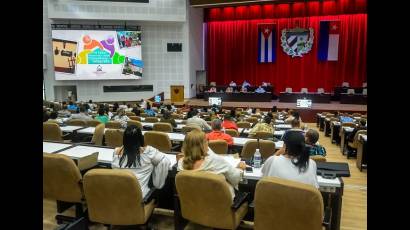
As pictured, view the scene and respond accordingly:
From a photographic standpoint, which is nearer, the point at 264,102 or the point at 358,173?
the point at 358,173

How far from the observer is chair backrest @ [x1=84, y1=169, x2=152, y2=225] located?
2783mm

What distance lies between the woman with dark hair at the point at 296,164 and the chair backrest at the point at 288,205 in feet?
1.29

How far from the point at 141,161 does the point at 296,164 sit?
1.42m

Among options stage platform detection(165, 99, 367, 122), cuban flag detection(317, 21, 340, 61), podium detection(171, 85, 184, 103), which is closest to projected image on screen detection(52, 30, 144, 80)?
podium detection(171, 85, 184, 103)

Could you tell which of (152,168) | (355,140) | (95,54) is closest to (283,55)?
(95,54)

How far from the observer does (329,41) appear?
679 inches

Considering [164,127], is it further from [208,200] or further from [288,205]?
[288,205]

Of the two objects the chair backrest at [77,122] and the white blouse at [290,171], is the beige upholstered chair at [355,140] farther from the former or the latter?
the chair backrest at [77,122]
